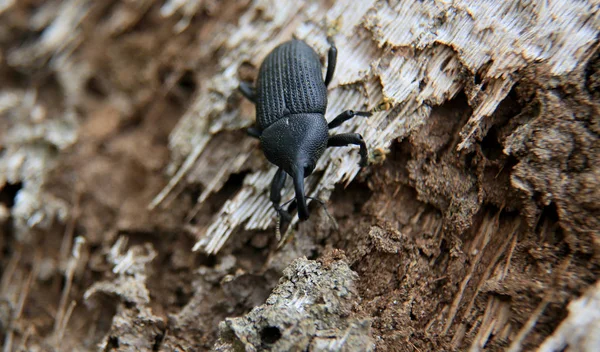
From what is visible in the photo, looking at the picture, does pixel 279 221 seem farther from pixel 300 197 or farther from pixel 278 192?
pixel 300 197

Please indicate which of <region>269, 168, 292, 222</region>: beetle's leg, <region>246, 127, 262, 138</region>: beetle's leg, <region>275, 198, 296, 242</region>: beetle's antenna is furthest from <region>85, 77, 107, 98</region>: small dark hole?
<region>275, 198, 296, 242</region>: beetle's antenna

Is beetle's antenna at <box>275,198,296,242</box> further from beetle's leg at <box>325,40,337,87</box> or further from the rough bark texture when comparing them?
beetle's leg at <box>325,40,337,87</box>

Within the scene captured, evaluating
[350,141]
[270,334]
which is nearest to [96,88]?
[350,141]

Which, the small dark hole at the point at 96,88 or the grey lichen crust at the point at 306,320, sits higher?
the grey lichen crust at the point at 306,320

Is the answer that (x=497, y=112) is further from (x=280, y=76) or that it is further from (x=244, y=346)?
(x=244, y=346)

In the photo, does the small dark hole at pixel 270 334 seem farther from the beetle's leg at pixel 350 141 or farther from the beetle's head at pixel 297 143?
the beetle's leg at pixel 350 141

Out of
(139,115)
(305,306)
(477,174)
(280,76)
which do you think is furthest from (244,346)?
(139,115)

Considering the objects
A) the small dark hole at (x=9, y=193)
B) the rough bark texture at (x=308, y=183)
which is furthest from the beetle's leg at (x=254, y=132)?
the small dark hole at (x=9, y=193)
